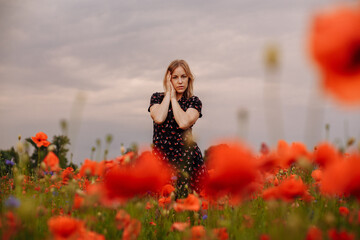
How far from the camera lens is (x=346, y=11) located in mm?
1167

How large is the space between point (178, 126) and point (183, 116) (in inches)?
12.0

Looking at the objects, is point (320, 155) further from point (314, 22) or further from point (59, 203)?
point (59, 203)

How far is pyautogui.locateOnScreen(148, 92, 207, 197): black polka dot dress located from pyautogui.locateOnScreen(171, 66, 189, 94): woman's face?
20 centimetres

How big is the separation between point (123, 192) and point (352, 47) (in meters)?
1.09

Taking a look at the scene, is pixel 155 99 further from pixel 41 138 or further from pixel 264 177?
pixel 264 177

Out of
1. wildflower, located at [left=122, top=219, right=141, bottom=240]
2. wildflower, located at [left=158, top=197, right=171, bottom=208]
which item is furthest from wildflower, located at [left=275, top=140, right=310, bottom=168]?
wildflower, located at [left=158, top=197, right=171, bottom=208]

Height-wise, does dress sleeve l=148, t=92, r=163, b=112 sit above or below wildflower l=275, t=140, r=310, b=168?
above

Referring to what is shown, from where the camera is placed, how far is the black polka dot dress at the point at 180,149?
4.81 metres

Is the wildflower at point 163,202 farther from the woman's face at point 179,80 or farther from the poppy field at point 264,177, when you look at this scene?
the woman's face at point 179,80

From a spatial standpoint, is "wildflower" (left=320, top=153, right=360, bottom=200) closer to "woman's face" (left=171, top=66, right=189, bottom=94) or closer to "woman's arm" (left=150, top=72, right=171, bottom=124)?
"woman's arm" (left=150, top=72, right=171, bottom=124)

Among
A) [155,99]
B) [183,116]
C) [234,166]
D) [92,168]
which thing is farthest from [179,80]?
[234,166]

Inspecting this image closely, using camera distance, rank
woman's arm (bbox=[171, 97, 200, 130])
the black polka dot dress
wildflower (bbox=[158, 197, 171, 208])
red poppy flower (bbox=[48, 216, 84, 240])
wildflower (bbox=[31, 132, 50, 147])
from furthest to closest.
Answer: the black polka dot dress < woman's arm (bbox=[171, 97, 200, 130]) < wildflower (bbox=[31, 132, 50, 147]) < wildflower (bbox=[158, 197, 171, 208]) < red poppy flower (bbox=[48, 216, 84, 240])

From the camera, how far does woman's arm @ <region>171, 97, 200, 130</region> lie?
15.2 feet

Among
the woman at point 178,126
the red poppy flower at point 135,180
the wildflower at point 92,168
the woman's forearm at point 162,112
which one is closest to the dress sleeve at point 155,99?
the woman at point 178,126
